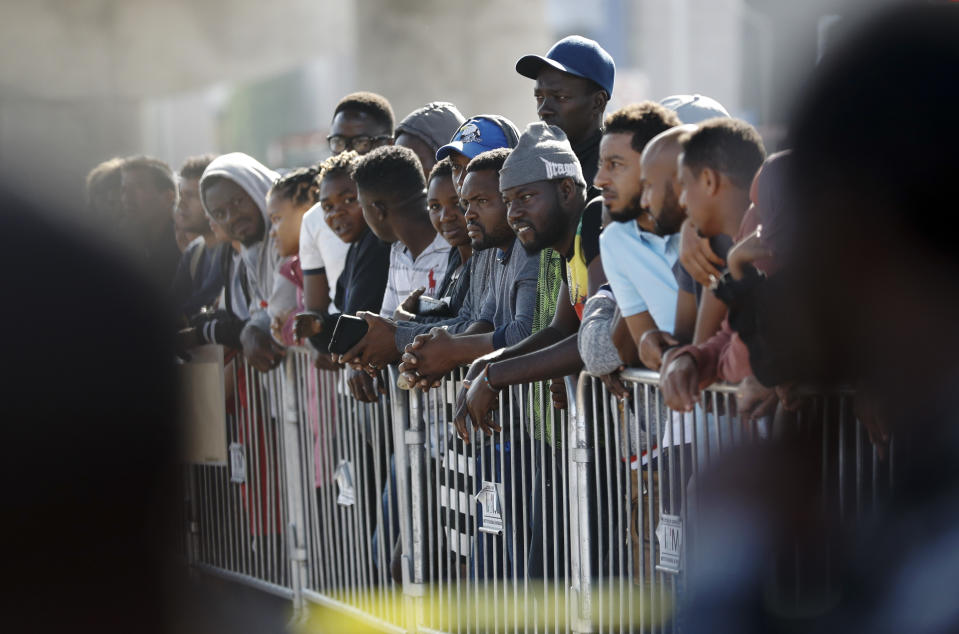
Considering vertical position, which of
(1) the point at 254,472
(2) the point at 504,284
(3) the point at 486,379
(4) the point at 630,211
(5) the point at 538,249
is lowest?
(1) the point at 254,472

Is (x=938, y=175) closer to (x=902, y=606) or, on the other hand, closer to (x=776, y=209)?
(x=776, y=209)

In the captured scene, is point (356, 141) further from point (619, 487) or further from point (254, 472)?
point (619, 487)

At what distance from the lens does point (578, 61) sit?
598 cm

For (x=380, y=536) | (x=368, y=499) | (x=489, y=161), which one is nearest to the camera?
(x=489, y=161)

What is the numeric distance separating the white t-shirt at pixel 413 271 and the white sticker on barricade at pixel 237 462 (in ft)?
5.38

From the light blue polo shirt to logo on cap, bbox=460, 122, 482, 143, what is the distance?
4.69 ft

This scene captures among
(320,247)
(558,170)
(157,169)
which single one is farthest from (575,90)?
(157,169)

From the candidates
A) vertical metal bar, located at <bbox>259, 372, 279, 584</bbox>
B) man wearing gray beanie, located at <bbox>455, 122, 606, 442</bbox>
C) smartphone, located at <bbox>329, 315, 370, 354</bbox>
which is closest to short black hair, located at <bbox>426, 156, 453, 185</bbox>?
man wearing gray beanie, located at <bbox>455, 122, 606, 442</bbox>

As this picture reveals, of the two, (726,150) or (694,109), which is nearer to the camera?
(726,150)

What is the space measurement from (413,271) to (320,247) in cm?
73

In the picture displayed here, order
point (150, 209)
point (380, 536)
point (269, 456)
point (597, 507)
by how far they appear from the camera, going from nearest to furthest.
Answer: point (597, 507)
point (380, 536)
point (269, 456)
point (150, 209)

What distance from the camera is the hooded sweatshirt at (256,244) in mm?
7492

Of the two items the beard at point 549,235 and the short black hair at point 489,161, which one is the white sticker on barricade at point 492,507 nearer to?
the beard at point 549,235

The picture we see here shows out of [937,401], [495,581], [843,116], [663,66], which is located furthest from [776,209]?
[663,66]
